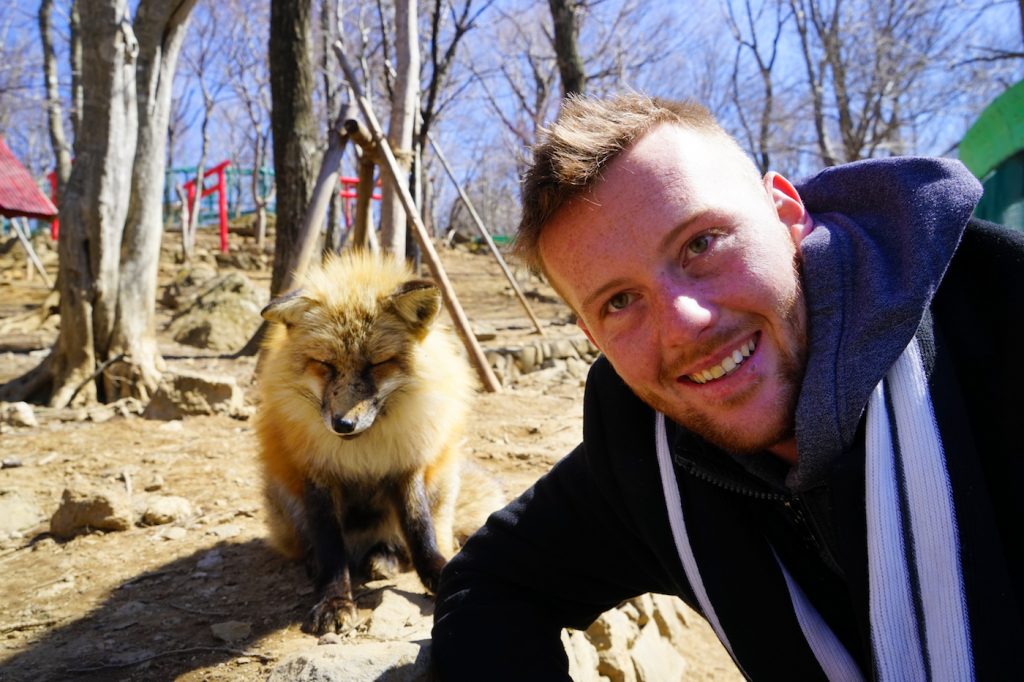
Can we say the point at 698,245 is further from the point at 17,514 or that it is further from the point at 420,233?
the point at 420,233

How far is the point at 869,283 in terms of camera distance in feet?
4.43

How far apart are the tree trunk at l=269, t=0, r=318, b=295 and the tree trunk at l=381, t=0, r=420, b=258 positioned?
128cm

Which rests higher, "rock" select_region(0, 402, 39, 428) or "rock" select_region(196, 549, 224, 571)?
"rock" select_region(0, 402, 39, 428)

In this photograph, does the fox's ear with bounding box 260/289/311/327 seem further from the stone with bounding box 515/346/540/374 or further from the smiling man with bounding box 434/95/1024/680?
the stone with bounding box 515/346/540/374

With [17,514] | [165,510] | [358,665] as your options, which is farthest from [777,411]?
[17,514]

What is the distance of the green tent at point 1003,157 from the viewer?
19.7 feet

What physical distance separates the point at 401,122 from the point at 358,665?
5497 millimetres

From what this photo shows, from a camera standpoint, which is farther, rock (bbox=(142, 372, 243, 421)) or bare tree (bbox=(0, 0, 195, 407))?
bare tree (bbox=(0, 0, 195, 407))

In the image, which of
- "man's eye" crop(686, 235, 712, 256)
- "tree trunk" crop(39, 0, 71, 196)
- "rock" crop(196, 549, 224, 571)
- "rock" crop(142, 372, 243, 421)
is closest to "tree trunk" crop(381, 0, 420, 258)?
"rock" crop(142, 372, 243, 421)

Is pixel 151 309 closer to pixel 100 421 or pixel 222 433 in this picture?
pixel 100 421

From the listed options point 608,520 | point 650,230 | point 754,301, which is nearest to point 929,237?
point 754,301

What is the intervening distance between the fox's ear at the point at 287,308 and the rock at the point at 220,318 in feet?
18.1

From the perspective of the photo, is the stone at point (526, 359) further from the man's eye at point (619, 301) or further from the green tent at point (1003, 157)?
the man's eye at point (619, 301)

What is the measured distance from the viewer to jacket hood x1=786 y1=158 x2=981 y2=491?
128cm
